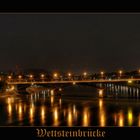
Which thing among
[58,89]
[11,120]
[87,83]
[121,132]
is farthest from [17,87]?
[121,132]

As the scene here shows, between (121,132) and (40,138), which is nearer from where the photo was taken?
(40,138)

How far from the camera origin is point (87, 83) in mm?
48844

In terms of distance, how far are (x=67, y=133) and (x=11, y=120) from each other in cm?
1459

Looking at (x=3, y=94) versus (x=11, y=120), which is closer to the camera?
(x=11, y=120)

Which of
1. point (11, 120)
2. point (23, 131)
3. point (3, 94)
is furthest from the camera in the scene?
point (3, 94)

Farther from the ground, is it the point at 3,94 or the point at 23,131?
the point at 23,131

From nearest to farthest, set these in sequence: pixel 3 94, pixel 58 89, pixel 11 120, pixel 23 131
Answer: pixel 23 131
pixel 11 120
pixel 3 94
pixel 58 89

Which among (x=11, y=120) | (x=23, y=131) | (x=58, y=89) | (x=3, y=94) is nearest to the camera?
(x=23, y=131)
